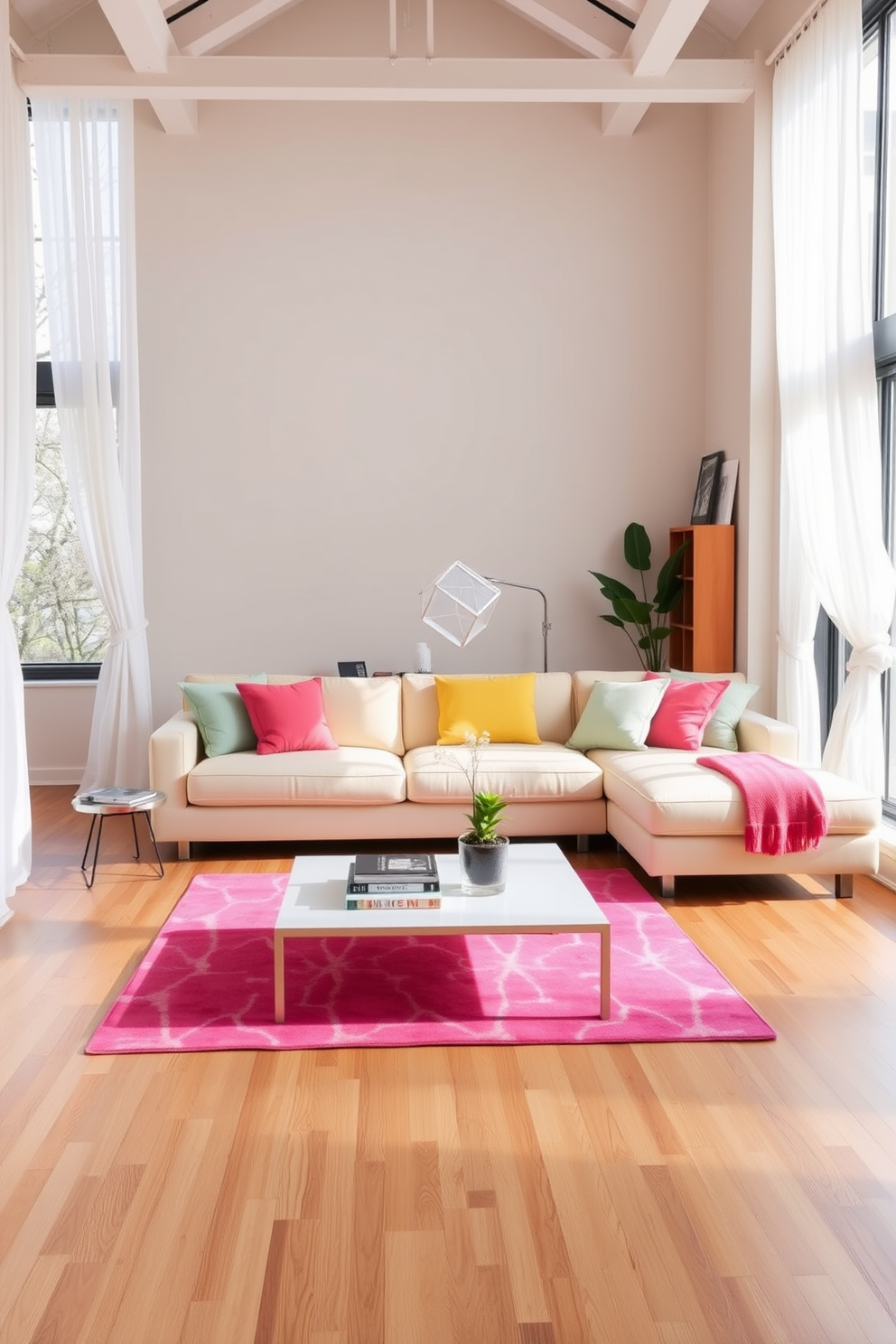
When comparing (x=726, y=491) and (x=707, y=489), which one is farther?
(x=707, y=489)

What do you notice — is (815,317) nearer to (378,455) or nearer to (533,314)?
(533,314)

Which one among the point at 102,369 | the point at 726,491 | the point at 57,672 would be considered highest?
the point at 102,369

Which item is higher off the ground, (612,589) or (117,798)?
(612,589)

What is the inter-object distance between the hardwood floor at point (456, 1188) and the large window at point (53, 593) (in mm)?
3634

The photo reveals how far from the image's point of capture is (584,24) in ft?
20.0

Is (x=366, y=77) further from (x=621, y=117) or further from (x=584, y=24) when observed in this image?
(x=621, y=117)

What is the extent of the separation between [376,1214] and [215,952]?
5.56ft

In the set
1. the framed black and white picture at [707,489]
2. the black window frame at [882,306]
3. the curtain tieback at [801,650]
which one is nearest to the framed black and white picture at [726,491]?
the framed black and white picture at [707,489]

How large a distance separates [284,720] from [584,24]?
4.00m

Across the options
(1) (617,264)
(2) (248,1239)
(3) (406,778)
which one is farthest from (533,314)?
(2) (248,1239)

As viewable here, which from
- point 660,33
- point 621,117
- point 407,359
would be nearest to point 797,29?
point 660,33

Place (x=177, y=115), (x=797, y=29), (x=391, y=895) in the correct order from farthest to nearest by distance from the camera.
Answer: (x=177, y=115) → (x=797, y=29) → (x=391, y=895)

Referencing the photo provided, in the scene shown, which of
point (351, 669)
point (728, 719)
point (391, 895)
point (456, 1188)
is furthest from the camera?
point (351, 669)

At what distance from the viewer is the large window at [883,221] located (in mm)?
4883
